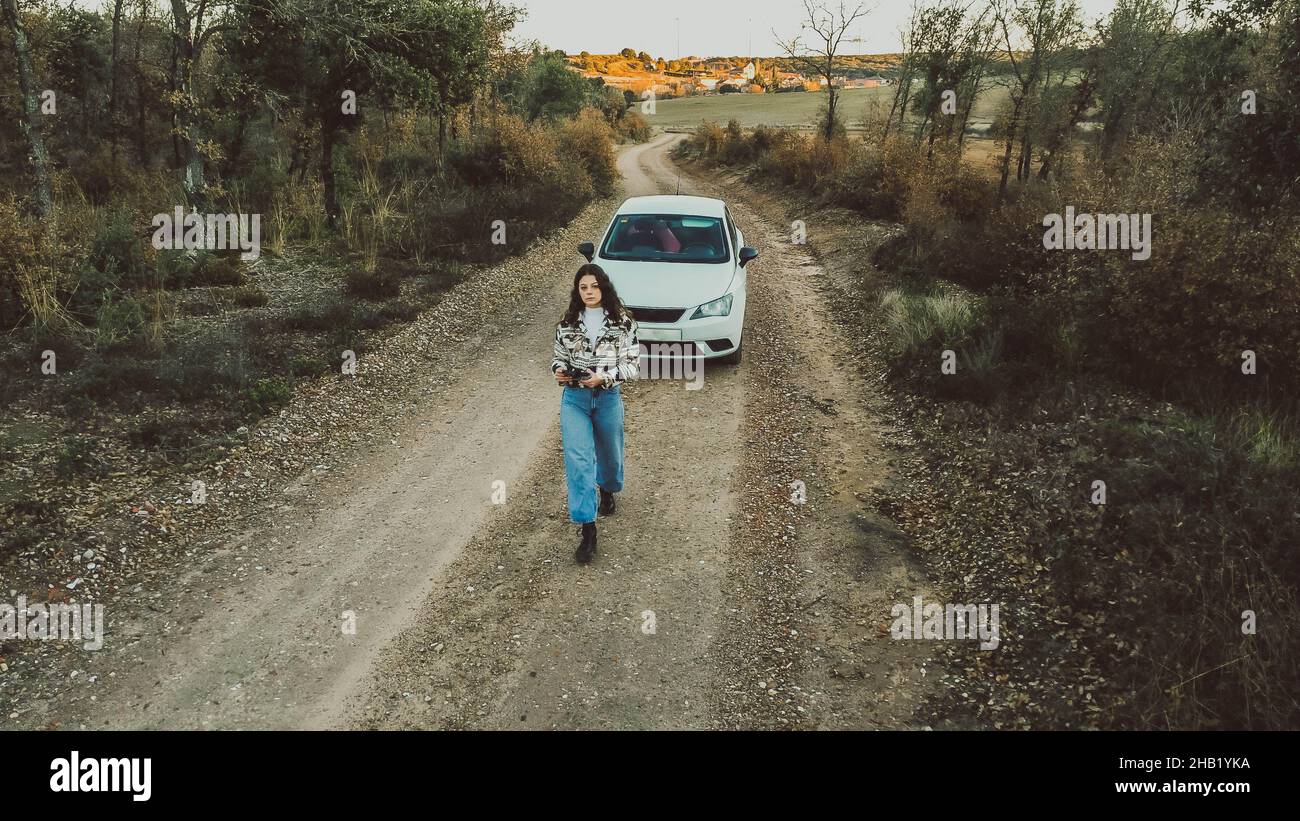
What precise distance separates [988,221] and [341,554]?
11541 millimetres

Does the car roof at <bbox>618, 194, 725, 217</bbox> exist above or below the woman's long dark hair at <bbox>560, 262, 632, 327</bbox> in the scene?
above

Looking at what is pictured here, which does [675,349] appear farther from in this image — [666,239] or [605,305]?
[605,305]

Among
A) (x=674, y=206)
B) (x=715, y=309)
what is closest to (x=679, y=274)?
(x=715, y=309)

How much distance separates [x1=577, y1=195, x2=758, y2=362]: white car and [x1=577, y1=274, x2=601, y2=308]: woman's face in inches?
108

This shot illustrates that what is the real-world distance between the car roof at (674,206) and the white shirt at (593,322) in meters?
5.08

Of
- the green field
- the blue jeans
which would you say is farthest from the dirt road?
the green field

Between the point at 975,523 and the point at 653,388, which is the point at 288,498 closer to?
the point at 653,388

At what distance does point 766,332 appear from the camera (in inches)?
420

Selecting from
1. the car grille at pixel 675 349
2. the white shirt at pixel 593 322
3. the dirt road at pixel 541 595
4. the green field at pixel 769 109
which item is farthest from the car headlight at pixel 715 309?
the green field at pixel 769 109

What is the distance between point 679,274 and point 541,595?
5.10 meters

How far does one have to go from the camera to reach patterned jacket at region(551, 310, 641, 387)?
5.14 meters

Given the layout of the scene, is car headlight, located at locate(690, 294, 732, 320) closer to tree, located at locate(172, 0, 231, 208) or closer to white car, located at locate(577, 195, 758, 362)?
Result: white car, located at locate(577, 195, 758, 362)

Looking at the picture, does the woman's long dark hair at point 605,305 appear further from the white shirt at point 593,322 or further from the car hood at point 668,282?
the car hood at point 668,282
